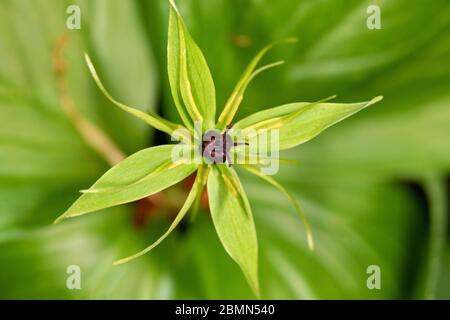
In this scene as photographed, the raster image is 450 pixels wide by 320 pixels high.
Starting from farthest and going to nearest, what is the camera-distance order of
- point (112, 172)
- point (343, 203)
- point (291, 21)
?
point (343, 203) < point (291, 21) < point (112, 172)

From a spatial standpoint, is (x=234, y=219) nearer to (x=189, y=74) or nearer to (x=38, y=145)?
(x=189, y=74)

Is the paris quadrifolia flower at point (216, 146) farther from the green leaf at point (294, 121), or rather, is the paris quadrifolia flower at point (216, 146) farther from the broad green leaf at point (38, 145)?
the broad green leaf at point (38, 145)

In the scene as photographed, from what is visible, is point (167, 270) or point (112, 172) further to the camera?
point (167, 270)

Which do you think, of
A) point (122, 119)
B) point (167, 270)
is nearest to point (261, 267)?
point (167, 270)

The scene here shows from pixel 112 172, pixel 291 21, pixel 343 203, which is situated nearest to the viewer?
pixel 112 172

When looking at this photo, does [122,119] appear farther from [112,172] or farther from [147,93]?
[112,172]

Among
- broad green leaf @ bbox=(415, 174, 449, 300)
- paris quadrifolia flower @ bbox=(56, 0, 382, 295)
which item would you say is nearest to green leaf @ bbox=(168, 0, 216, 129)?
paris quadrifolia flower @ bbox=(56, 0, 382, 295)

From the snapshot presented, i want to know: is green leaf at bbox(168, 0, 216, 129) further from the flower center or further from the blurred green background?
the blurred green background

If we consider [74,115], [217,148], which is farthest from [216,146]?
[74,115]
